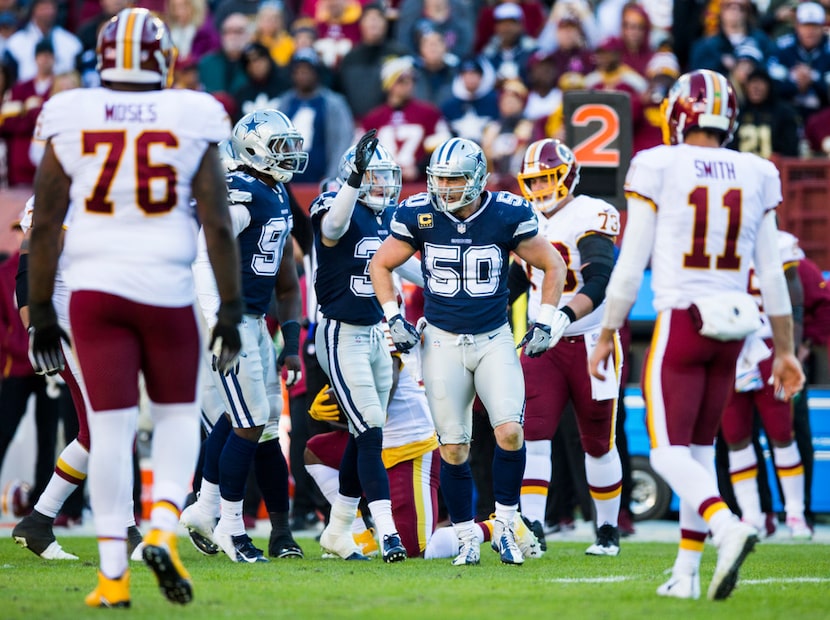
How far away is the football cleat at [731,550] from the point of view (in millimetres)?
5500

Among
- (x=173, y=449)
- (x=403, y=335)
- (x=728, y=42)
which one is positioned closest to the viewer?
(x=173, y=449)

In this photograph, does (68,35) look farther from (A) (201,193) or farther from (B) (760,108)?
(A) (201,193)

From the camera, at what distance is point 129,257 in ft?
17.5

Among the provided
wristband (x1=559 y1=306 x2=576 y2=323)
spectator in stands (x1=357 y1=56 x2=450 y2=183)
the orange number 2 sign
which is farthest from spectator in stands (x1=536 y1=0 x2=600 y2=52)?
wristband (x1=559 y1=306 x2=576 y2=323)

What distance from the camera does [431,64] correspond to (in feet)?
50.4

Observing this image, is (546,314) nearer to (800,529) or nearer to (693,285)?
(693,285)

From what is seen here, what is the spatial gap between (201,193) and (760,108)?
863 cm

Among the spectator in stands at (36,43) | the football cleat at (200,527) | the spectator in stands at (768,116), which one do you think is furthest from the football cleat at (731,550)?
the spectator in stands at (36,43)

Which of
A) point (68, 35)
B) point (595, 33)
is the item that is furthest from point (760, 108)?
point (68, 35)

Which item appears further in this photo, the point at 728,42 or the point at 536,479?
the point at 728,42

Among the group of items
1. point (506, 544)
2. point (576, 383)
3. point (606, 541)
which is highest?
point (576, 383)

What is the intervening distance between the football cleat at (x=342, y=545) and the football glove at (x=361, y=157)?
6.04 feet

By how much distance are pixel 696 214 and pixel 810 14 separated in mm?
9023

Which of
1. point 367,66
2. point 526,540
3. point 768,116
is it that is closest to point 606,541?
point 526,540
